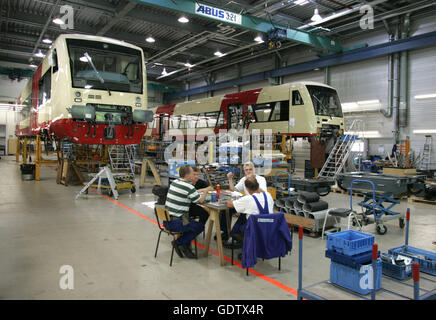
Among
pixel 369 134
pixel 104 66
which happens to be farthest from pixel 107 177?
pixel 369 134

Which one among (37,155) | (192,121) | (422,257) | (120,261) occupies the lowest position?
(120,261)

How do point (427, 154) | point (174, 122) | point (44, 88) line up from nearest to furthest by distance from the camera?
1. point (44, 88)
2. point (427, 154)
3. point (174, 122)

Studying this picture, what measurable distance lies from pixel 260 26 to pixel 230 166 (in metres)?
6.77

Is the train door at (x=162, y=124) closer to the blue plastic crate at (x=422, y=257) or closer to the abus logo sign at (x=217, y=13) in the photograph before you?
the abus logo sign at (x=217, y=13)

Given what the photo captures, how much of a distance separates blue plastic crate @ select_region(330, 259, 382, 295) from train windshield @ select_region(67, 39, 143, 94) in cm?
674

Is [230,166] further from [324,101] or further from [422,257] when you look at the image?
[324,101]

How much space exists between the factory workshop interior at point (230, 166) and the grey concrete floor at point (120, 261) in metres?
0.03

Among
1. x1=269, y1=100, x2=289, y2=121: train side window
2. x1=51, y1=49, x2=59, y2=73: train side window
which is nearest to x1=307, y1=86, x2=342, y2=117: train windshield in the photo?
x1=269, y1=100, x2=289, y2=121: train side window

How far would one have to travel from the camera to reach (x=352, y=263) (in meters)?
2.78

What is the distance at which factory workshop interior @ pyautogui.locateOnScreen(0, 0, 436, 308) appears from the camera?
3.39 meters

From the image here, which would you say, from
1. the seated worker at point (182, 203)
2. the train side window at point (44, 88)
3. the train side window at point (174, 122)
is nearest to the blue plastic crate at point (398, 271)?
the seated worker at point (182, 203)
